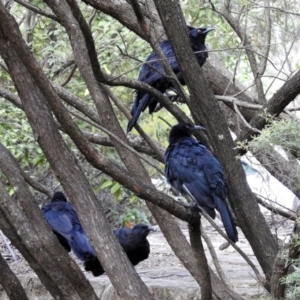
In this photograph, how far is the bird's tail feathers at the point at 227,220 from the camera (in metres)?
5.02

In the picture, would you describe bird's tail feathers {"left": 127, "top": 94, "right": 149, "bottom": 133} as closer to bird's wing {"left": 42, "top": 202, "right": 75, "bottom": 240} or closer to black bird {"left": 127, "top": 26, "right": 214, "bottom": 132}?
black bird {"left": 127, "top": 26, "right": 214, "bottom": 132}

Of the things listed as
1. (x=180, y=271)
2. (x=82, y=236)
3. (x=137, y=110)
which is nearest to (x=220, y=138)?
(x=137, y=110)

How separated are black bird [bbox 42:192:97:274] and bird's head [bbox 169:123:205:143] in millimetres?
1620

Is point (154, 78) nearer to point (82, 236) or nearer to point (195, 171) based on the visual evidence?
point (195, 171)

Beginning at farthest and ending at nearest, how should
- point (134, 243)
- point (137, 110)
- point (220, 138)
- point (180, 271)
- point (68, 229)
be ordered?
point (180, 271) → point (134, 243) → point (68, 229) → point (137, 110) → point (220, 138)

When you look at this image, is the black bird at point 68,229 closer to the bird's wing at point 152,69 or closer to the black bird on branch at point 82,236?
the black bird on branch at point 82,236

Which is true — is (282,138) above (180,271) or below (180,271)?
above

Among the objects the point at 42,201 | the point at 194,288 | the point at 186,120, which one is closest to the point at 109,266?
the point at 186,120

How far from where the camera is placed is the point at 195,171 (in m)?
5.37

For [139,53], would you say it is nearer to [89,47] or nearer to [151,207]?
[151,207]

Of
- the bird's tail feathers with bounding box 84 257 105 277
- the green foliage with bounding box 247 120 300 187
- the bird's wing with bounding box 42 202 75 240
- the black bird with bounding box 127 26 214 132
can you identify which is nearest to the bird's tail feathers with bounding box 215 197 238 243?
the black bird with bounding box 127 26 214 132

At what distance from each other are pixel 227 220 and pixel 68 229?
217 centimetres

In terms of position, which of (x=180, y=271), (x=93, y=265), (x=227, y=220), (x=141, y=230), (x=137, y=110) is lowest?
(x=180, y=271)

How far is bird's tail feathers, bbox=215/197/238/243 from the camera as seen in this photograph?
16.5ft
